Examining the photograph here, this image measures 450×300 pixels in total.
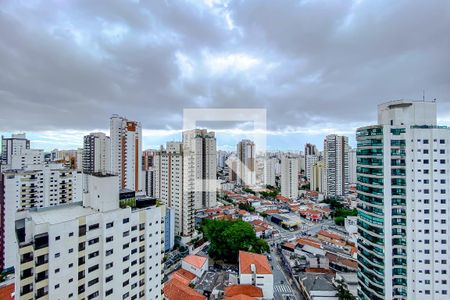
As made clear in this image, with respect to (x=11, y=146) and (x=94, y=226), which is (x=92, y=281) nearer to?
(x=94, y=226)

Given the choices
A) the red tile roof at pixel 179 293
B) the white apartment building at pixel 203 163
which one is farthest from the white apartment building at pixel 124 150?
the red tile roof at pixel 179 293

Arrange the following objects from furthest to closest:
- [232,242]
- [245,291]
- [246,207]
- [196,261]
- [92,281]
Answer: [246,207], [232,242], [196,261], [245,291], [92,281]

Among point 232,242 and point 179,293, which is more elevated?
point 232,242

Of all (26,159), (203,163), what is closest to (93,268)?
(203,163)

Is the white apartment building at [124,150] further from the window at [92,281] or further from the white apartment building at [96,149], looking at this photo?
the window at [92,281]

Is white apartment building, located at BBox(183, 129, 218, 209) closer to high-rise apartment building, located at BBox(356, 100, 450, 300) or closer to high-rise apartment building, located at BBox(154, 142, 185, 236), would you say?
high-rise apartment building, located at BBox(154, 142, 185, 236)

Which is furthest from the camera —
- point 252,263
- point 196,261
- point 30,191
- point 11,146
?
point 11,146

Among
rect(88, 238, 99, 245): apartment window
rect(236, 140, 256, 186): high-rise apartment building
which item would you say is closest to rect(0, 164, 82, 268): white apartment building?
rect(88, 238, 99, 245): apartment window
